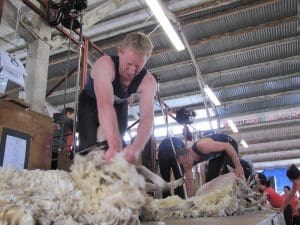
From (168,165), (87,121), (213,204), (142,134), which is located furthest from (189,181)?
(142,134)

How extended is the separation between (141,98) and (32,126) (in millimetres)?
1084

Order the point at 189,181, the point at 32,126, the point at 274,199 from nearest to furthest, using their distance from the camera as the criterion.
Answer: the point at 32,126 < the point at 189,181 < the point at 274,199

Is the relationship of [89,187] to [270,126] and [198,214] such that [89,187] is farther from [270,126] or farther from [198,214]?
[270,126]

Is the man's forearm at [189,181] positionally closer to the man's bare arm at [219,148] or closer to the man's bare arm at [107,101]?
the man's bare arm at [219,148]

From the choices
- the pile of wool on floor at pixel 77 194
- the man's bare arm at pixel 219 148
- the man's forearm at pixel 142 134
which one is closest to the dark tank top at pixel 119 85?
the man's forearm at pixel 142 134

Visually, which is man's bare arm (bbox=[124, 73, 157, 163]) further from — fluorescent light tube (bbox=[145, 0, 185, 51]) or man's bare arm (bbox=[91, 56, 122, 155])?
fluorescent light tube (bbox=[145, 0, 185, 51])

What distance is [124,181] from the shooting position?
1.00 m

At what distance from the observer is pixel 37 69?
3.25 meters

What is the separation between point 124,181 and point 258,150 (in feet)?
39.9

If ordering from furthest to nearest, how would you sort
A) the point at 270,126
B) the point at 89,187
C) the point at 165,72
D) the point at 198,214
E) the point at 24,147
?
the point at 270,126
the point at 165,72
the point at 24,147
the point at 198,214
the point at 89,187

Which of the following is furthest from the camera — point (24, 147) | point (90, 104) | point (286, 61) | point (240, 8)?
point (286, 61)

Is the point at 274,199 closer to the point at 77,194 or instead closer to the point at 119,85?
the point at 119,85

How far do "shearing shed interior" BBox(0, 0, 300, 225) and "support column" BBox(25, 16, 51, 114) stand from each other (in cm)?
1

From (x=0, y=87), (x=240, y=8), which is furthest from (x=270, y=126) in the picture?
(x=0, y=87)
